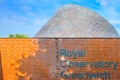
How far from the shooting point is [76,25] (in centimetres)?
1772

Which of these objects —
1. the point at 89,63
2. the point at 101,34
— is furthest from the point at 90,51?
the point at 101,34

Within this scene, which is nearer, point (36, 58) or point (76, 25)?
point (36, 58)

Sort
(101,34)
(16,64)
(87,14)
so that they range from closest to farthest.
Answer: (16,64) < (101,34) < (87,14)

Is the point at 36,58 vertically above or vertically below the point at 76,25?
below

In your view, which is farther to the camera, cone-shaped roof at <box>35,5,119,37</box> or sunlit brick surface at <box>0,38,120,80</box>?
cone-shaped roof at <box>35,5,119,37</box>

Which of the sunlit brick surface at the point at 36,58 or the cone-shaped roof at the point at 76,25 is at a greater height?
the cone-shaped roof at the point at 76,25

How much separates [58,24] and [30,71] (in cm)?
1123

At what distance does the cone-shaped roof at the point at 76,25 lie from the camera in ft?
55.5

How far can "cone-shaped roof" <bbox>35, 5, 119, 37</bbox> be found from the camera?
16922 mm

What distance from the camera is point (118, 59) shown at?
7.02 meters

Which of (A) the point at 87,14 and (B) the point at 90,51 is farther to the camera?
(A) the point at 87,14

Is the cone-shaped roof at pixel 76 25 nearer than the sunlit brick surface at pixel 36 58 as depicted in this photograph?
No

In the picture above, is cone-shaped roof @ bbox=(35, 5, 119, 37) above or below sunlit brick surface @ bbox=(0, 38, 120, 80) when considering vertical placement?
above

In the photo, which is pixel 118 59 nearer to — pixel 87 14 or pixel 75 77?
pixel 75 77
